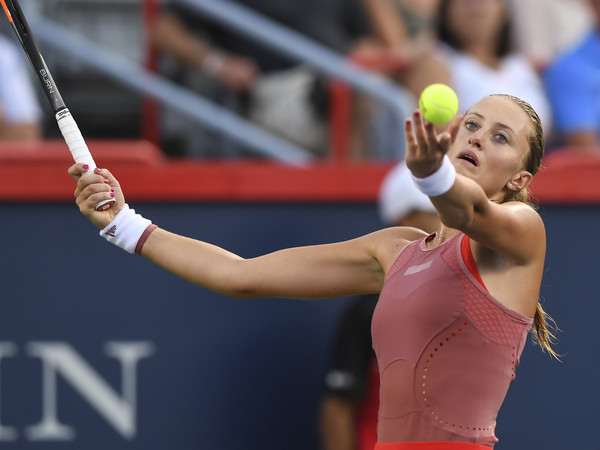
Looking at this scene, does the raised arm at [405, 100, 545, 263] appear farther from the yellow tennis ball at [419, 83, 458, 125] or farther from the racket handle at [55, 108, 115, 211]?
the racket handle at [55, 108, 115, 211]

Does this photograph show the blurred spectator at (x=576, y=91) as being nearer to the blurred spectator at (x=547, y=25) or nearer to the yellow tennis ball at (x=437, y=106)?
the blurred spectator at (x=547, y=25)

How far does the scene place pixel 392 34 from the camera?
6367mm

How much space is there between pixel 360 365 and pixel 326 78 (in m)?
1.68

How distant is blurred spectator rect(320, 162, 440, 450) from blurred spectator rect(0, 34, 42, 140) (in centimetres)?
190

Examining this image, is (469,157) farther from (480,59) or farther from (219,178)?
(480,59)

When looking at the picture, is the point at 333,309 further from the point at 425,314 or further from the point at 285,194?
the point at 425,314

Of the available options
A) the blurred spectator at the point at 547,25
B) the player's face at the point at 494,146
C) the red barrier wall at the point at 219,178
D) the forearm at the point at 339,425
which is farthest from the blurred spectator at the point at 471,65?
the player's face at the point at 494,146

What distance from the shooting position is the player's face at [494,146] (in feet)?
9.96

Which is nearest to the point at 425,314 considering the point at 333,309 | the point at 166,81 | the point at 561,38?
the point at 333,309

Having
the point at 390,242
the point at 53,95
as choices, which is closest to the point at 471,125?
the point at 390,242

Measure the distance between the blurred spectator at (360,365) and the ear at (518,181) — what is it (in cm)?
155

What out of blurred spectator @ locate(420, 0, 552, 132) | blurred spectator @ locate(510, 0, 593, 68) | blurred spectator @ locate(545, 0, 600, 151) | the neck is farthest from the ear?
blurred spectator @ locate(510, 0, 593, 68)

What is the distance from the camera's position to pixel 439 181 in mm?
2629

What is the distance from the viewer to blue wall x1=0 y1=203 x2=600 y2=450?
505cm
